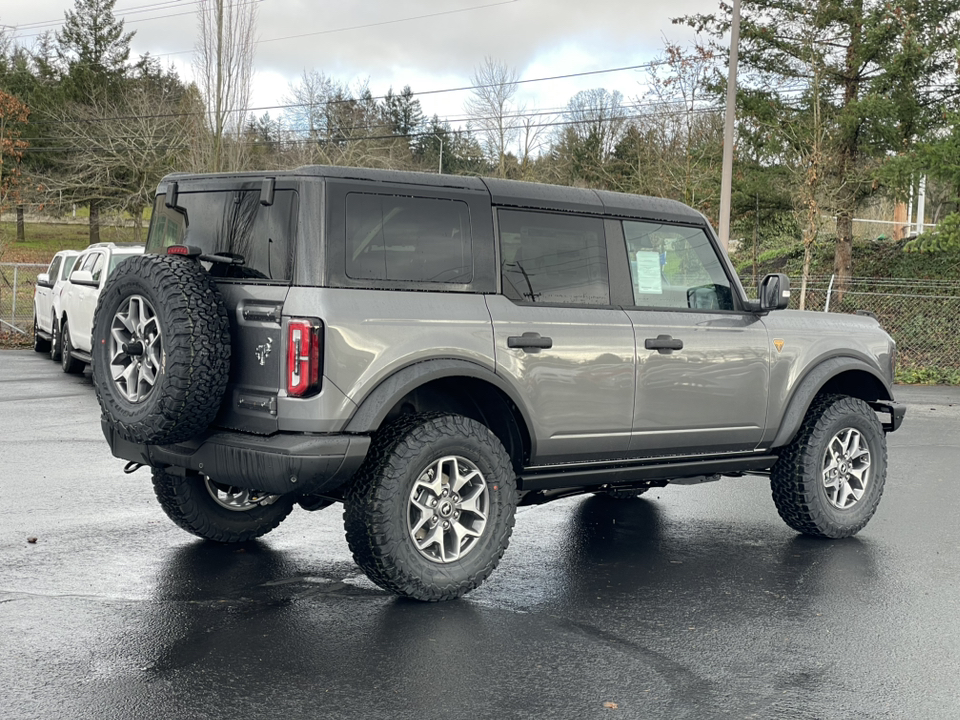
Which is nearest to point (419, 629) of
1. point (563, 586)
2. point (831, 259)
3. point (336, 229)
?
point (563, 586)

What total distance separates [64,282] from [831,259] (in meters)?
19.2

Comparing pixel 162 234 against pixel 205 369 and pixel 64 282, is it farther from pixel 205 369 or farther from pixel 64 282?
pixel 64 282

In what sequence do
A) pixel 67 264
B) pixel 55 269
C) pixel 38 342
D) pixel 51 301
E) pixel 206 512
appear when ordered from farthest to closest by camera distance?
pixel 38 342, pixel 55 269, pixel 67 264, pixel 51 301, pixel 206 512

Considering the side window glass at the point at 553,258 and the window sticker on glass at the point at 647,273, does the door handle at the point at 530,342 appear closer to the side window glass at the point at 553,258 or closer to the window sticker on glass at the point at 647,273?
the side window glass at the point at 553,258

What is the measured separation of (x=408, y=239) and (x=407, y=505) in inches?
51.2

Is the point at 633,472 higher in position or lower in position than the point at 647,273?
lower

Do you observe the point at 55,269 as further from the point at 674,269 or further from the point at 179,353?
the point at 179,353

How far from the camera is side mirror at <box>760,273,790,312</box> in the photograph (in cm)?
646

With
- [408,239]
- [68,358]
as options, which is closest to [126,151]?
[68,358]

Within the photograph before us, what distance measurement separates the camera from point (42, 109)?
54406 millimetres

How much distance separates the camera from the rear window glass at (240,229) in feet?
17.0

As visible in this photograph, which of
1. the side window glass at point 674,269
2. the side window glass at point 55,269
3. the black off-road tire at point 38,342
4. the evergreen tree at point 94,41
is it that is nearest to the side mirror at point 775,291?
the side window glass at point 674,269

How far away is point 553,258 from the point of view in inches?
234

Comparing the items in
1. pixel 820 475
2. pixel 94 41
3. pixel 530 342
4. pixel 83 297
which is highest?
pixel 94 41
